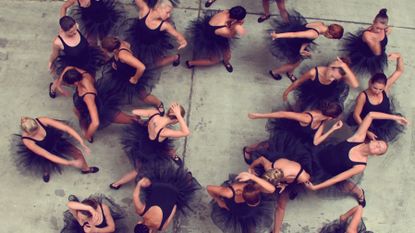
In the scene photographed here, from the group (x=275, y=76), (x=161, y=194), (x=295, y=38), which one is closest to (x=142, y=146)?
(x=161, y=194)

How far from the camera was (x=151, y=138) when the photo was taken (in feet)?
20.3

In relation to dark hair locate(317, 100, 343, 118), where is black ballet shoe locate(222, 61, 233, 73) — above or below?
below

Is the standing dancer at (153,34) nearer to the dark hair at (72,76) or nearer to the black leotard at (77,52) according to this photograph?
the black leotard at (77,52)

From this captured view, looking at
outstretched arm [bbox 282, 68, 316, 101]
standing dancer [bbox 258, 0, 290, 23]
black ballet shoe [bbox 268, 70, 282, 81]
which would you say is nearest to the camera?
outstretched arm [bbox 282, 68, 316, 101]

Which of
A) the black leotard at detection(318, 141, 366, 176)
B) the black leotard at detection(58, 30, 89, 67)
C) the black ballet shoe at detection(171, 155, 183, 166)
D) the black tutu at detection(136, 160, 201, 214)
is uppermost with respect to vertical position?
the black leotard at detection(58, 30, 89, 67)

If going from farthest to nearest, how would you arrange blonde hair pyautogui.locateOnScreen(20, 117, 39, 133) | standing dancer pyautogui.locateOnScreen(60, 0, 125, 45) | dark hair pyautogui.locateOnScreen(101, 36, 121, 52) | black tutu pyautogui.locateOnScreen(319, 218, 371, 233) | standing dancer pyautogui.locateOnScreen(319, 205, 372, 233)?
standing dancer pyautogui.locateOnScreen(60, 0, 125, 45) < black tutu pyautogui.locateOnScreen(319, 218, 371, 233) < dark hair pyautogui.locateOnScreen(101, 36, 121, 52) < standing dancer pyautogui.locateOnScreen(319, 205, 372, 233) < blonde hair pyautogui.locateOnScreen(20, 117, 39, 133)

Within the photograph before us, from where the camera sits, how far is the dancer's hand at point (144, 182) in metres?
5.97

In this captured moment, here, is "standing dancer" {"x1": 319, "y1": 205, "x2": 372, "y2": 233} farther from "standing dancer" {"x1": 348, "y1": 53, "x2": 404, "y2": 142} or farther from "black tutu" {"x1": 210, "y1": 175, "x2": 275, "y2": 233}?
"standing dancer" {"x1": 348, "y1": 53, "x2": 404, "y2": 142}

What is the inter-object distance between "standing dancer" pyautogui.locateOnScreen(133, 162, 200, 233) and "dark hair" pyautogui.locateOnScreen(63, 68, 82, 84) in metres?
1.41

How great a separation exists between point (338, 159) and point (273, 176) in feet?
3.19

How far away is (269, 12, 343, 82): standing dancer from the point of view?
6.66 metres

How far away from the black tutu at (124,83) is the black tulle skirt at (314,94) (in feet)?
6.87

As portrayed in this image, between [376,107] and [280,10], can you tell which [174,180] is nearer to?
[376,107]

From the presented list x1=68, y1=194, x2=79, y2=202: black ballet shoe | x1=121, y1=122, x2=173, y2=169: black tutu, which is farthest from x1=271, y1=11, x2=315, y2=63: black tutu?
x1=68, y1=194, x2=79, y2=202: black ballet shoe
